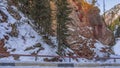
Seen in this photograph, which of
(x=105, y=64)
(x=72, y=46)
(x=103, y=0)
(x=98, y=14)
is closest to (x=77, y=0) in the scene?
(x=98, y=14)

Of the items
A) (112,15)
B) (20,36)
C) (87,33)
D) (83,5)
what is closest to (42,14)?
(20,36)

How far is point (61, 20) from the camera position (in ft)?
79.5

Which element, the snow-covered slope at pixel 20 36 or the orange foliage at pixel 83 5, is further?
the orange foliage at pixel 83 5

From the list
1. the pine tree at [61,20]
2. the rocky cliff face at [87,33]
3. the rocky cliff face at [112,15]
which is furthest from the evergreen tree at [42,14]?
the rocky cliff face at [112,15]

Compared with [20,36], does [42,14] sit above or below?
above

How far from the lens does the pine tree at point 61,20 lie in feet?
79.2

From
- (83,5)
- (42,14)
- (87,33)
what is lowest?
(87,33)

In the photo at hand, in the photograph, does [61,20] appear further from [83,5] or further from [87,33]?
[83,5]

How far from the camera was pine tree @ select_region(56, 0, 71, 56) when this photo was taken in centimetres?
2414

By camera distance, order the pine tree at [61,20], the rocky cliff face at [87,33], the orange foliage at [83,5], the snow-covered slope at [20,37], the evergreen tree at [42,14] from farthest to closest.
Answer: the orange foliage at [83,5]
the rocky cliff face at [87,33]
the evergreen tree at [42,14]
the pine tree at [61,20]
the snow-covered slope at [20,37]

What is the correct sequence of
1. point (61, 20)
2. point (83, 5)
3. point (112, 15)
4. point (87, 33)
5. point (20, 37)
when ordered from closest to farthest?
point (20, 37)
point (61, 20)
point (87, 33)
point (83, 5)
point (112, 15)

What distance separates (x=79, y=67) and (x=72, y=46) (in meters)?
11.1

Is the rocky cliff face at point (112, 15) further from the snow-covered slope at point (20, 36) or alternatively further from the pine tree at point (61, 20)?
the pine tree at point (61, 20)

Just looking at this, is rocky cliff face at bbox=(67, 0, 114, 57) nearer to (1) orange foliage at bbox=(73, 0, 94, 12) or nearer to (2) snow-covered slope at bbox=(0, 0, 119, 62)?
(1) orange foliage at bbox=(73, 0, 94, 12)
